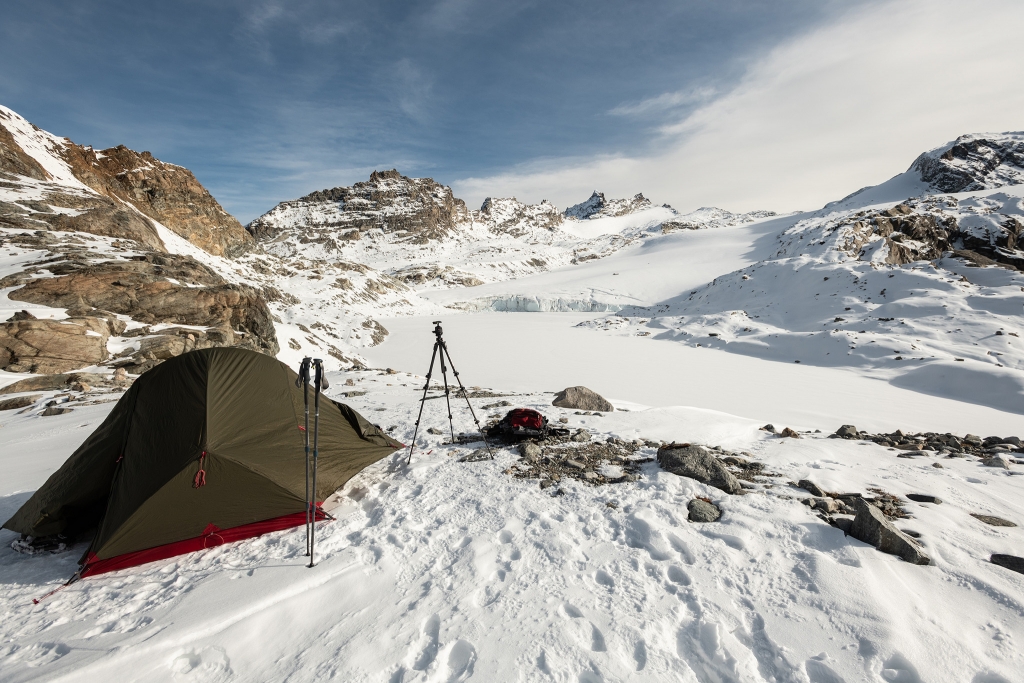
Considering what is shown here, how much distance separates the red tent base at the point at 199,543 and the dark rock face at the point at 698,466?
14.8 ft

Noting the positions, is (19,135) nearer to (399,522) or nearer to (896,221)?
(399,522)

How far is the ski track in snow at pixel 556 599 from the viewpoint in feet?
9.09

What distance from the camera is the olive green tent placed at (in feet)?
13.1

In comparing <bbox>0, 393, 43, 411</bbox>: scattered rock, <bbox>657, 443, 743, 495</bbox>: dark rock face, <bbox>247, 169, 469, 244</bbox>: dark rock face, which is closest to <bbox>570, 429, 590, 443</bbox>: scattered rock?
<bbox>657, 443, 743, 495</bbox>: dark rock face

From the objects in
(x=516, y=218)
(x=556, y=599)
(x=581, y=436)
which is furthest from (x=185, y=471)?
(x=516, y=218)

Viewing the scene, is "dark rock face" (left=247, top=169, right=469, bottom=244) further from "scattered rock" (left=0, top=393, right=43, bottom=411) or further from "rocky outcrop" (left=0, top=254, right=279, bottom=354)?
"scattered rock" (left=0, top=393, right=43, bottom=411)

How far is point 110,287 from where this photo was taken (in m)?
14.1

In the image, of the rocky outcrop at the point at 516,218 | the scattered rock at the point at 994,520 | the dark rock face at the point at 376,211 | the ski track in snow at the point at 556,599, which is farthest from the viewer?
the rocky outcrop at the point at 516,218

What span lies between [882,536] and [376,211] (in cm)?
14296

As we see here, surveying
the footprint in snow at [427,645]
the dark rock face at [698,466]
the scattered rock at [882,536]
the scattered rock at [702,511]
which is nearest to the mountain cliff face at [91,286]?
the footprint in snow at [427,645]

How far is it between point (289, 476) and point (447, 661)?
2.89 m

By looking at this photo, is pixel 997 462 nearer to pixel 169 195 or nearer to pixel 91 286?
pixel 91 286

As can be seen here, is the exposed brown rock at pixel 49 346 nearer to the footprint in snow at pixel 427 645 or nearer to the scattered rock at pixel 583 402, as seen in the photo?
the scattered rock at pixel 583 402

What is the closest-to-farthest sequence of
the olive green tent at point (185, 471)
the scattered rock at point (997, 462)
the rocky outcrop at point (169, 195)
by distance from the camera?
the olive green tent at point (185, 471)
the scattered rock at point (997, 462)
the rocky outcrop at point (169, 195)
